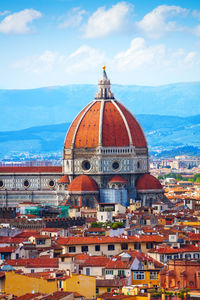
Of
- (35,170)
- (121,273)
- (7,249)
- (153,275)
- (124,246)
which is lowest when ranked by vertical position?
(153,275)

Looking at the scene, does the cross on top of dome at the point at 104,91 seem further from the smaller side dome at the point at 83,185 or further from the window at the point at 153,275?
the window at the point at 153,275

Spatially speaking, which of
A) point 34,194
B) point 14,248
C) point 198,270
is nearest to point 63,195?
point 34,194

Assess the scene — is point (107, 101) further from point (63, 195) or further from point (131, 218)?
point (131, 218)

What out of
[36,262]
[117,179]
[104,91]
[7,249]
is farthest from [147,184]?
[36,262]

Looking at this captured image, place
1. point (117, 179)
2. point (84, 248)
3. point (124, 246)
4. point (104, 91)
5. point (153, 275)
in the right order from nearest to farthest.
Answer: point (153, 275)
point (84, 248)
point (124, 246)
point (117, 179)
point (104, 91)

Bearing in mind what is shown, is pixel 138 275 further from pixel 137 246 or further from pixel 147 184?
pixel 147 184

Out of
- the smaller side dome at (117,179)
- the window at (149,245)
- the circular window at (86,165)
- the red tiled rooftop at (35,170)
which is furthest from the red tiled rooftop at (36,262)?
the red tiled rooftop at (35,170)

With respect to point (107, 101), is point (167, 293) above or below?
below
